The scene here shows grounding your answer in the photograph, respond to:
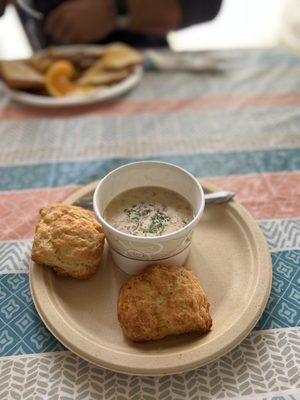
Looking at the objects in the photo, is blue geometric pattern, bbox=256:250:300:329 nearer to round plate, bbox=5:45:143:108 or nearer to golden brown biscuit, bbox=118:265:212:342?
golden brown biscuit, bbox=118:265:212:342

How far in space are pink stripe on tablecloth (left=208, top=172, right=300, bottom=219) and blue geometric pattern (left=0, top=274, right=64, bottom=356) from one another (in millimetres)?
599

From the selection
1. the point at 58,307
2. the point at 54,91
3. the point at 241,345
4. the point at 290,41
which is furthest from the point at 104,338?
the point at 290,41

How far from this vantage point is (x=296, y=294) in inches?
34.4

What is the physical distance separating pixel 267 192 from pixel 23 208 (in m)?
0.69

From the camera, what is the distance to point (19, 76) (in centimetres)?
150

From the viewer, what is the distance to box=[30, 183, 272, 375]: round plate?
0.70 metres

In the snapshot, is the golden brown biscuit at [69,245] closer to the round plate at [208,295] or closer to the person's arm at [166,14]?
the round plate at [208,295]

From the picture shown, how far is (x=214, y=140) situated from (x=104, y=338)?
812 millimetres

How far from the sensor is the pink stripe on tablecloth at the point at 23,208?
1.04m

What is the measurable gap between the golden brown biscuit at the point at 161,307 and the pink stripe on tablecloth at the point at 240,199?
0.38 m

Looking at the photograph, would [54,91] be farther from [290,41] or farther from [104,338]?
[290,41]

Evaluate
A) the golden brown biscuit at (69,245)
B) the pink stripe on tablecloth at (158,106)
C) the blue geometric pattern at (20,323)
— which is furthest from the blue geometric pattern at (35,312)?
the pink stripe on tablecloth at (158,106)

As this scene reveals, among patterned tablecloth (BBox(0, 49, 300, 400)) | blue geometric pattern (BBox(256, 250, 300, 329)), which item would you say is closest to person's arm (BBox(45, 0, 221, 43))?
patterned tablecloth (BBox(0, 49, 300, 400))

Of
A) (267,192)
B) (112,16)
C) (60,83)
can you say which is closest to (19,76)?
(60,83)
